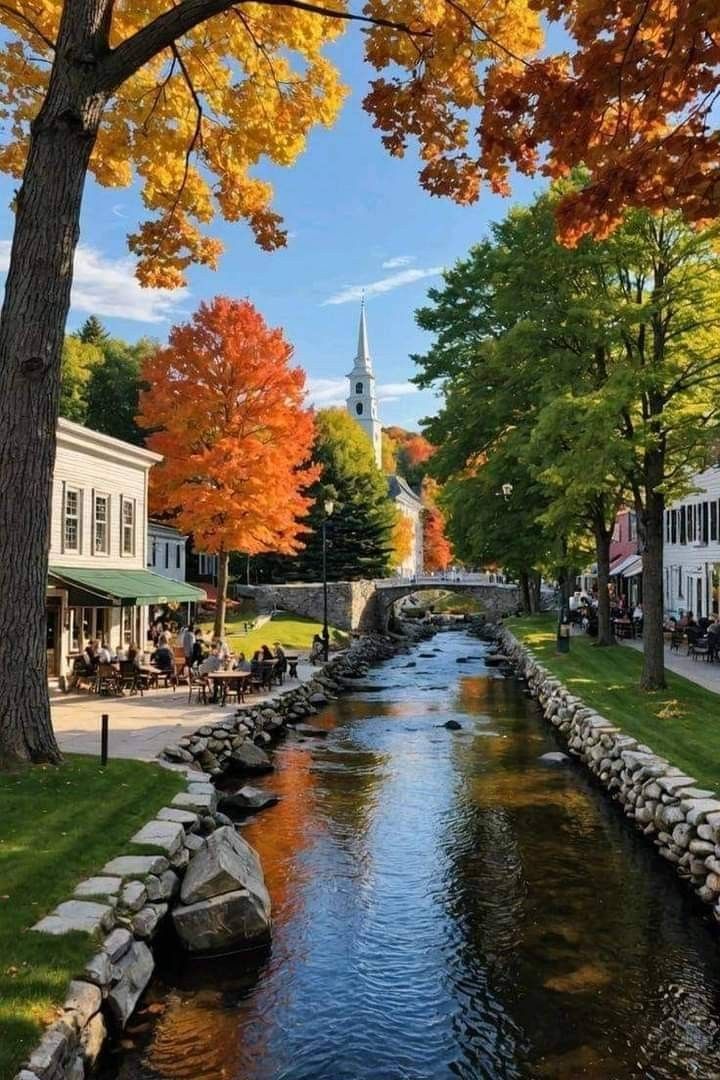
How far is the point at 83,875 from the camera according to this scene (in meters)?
8.16

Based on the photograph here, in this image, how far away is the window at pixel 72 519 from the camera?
23.5 metres

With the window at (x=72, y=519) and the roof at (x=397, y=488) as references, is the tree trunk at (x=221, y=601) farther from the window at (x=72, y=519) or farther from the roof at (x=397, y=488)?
the roof at (x=397, y=488)

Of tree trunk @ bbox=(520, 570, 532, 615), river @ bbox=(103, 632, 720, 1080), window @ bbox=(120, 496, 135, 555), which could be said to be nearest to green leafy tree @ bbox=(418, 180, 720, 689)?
river @ bbox=(103, 632, 720, 1080)

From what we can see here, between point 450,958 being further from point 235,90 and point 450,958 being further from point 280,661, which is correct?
point 280,661

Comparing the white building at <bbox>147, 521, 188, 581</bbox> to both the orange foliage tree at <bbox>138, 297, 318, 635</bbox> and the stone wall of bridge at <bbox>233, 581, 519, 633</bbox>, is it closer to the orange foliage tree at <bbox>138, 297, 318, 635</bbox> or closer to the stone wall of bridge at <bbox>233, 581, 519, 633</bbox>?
the stone wall of bridge at <bbox>233, 581, 519, 633</bbox>

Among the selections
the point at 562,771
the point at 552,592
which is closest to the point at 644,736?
the point at 562,771

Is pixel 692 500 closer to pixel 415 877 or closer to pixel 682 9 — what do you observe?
pixel 415 877

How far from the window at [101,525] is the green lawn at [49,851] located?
45.1 ft

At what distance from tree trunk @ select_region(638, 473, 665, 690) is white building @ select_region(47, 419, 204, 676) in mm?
13221

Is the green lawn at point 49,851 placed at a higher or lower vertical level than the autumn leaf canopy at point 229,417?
lower

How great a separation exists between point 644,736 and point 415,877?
20.0 ft

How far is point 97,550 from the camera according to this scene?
83.4 feet

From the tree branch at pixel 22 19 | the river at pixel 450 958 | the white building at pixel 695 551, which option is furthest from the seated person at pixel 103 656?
the white building at pixel 695 551

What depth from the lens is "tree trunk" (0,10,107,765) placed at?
31.3 feet
